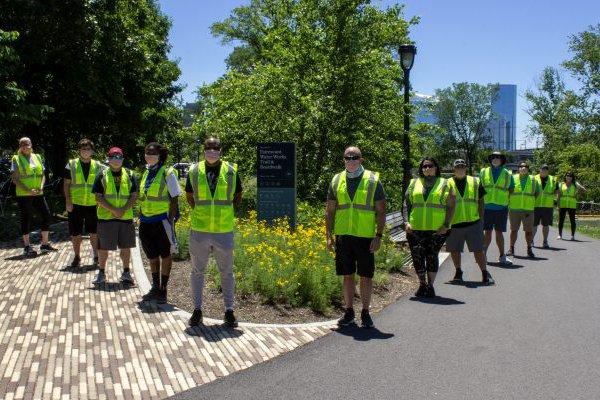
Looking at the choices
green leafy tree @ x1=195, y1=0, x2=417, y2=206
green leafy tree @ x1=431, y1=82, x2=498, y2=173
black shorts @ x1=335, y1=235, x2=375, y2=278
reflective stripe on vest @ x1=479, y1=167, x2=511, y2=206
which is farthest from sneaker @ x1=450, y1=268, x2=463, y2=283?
green leafy tree @ x1=431, y1=82, x2=498, y2=173

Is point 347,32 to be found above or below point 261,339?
above

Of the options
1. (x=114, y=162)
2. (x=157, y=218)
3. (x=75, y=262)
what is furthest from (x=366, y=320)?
(x=75, y=262)

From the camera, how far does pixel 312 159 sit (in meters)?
18.4

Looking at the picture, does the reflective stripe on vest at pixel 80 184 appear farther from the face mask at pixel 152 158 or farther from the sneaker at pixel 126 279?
the face mask at pixel 152 158

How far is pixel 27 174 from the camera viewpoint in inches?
411

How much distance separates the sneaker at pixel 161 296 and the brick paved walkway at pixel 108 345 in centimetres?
27

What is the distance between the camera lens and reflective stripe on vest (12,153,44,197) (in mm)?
10365

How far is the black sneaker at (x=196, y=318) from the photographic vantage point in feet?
21.0

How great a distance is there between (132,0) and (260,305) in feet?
60.9

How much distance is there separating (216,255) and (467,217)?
469cm

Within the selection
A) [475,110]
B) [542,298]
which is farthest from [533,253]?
[475,110]

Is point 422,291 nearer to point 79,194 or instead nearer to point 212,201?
point 212,201

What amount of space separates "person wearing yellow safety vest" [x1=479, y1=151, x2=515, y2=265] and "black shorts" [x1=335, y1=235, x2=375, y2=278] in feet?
17.5

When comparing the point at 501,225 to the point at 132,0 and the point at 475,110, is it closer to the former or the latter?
the point at 132,0
